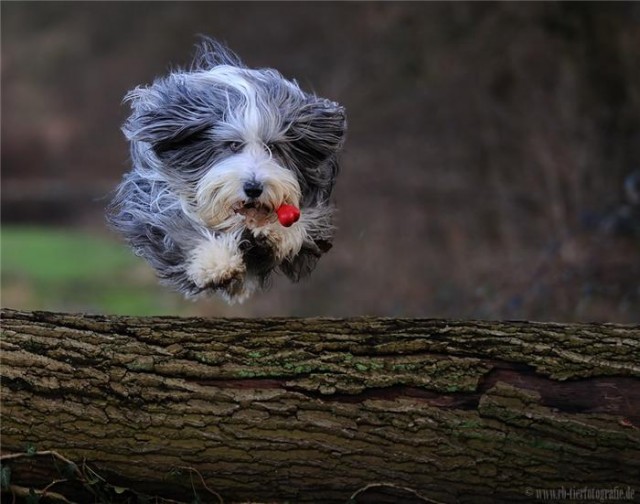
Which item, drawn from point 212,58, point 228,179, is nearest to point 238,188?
point 228,179

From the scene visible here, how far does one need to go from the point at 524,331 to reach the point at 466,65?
607 centimetres

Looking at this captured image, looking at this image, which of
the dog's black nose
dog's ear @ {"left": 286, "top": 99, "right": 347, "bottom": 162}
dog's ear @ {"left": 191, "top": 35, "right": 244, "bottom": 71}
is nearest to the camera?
the dog's black nose

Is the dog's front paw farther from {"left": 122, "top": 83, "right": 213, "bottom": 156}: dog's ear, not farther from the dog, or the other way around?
{"left": 122, "top": 83, "right": 213, "bottom": 156}: dog's ear

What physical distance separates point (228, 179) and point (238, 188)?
7cm

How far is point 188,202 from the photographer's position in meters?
4.47

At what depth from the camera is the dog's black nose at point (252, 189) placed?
13.5ft

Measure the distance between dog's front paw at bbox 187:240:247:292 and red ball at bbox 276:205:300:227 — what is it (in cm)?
26

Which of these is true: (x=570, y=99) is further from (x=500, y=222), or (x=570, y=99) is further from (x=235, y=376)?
(x=235, y=376)

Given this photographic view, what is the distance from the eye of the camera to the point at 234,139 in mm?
4379

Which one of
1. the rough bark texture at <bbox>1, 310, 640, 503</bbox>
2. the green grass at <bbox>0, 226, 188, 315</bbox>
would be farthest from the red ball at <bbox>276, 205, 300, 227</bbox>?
the green grass at <bbox>0, 226, 188, 315</bbox>

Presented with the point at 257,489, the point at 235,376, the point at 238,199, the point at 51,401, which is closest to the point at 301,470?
the point at 257,489

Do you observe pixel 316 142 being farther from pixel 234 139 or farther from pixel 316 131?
pixel 234 139

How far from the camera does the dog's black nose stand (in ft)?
13.5

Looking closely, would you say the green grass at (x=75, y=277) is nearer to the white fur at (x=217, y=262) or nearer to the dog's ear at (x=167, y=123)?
the dog's ear at (x=167, y=123)
